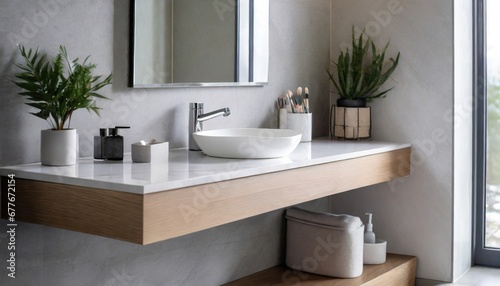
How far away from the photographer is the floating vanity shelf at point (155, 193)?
1.88m

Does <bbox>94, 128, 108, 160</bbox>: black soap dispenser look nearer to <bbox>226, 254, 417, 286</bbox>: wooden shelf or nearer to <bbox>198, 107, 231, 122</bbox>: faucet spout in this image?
<bbox>198, 107, 231, 122</bbox>: faucet spout

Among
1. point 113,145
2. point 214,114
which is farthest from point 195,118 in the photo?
point 113,145

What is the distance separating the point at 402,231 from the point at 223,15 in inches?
56.2

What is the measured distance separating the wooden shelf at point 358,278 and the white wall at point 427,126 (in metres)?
0.13

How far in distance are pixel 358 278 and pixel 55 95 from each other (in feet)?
5.32

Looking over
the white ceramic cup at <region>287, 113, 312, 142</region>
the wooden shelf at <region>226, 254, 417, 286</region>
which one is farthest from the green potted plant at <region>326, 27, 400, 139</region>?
the wooden shelf at <region>226, 254, 417, 286</region>

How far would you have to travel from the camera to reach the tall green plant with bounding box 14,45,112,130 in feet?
6.80

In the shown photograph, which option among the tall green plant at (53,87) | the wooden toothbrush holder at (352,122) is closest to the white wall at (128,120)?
the tall green plant at (53,87)

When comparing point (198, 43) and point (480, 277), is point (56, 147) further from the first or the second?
point (480, 277)

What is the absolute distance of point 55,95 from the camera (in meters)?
2.08

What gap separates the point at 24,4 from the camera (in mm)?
2107

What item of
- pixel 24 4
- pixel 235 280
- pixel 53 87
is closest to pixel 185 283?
pixel 235 280

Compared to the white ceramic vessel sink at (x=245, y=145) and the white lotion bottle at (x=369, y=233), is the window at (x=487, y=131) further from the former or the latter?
the white ceramic vessel sink at (x=245, y=145)

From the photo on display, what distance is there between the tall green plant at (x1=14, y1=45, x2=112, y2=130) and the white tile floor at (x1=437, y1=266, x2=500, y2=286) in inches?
81.0
